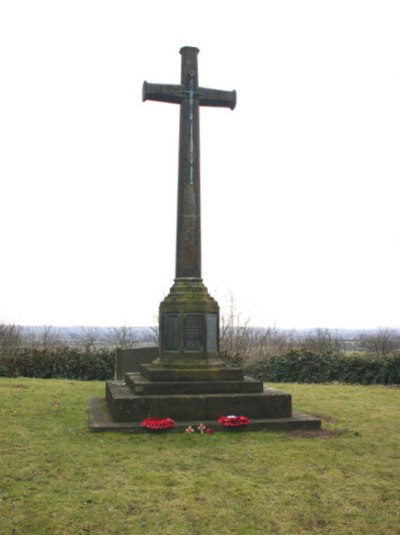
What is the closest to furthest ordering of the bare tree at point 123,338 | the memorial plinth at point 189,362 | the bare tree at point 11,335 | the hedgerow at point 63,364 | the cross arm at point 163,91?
1. the memorial plinth at point 189,362
2. the cross arm at point 163,91
3. the hedgerow at point 63,364
4. the bare tree at point 11,335
5. the bare tree at point 123,338

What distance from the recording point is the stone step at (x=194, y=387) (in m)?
9.09

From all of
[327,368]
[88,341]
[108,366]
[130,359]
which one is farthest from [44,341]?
[130,359]

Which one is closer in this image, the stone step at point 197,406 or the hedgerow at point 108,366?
the stone step at point 197,406

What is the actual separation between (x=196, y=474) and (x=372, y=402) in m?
7.32

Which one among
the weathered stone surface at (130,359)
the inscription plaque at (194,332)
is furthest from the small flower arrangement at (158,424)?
the weathered stone surface at (130,359)

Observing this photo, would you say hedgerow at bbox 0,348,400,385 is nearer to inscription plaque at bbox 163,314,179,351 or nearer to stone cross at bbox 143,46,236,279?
inscription plaque at bbox 163,314,179,351

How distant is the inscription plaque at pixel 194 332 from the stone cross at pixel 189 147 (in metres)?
0.83

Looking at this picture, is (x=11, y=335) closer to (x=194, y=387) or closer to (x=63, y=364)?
(x=63, y=364)

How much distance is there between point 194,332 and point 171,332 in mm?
424

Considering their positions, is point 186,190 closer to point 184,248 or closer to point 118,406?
point 184,248

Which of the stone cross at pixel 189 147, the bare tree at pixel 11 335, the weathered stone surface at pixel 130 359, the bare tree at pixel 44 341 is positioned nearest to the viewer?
the stone cross at pixel 189 147

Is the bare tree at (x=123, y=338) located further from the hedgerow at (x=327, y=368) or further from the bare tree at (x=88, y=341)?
the hedgerow at (x=327, y=368)

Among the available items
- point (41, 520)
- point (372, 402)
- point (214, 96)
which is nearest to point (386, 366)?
point (372, 402)

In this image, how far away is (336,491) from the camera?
18.3ft
